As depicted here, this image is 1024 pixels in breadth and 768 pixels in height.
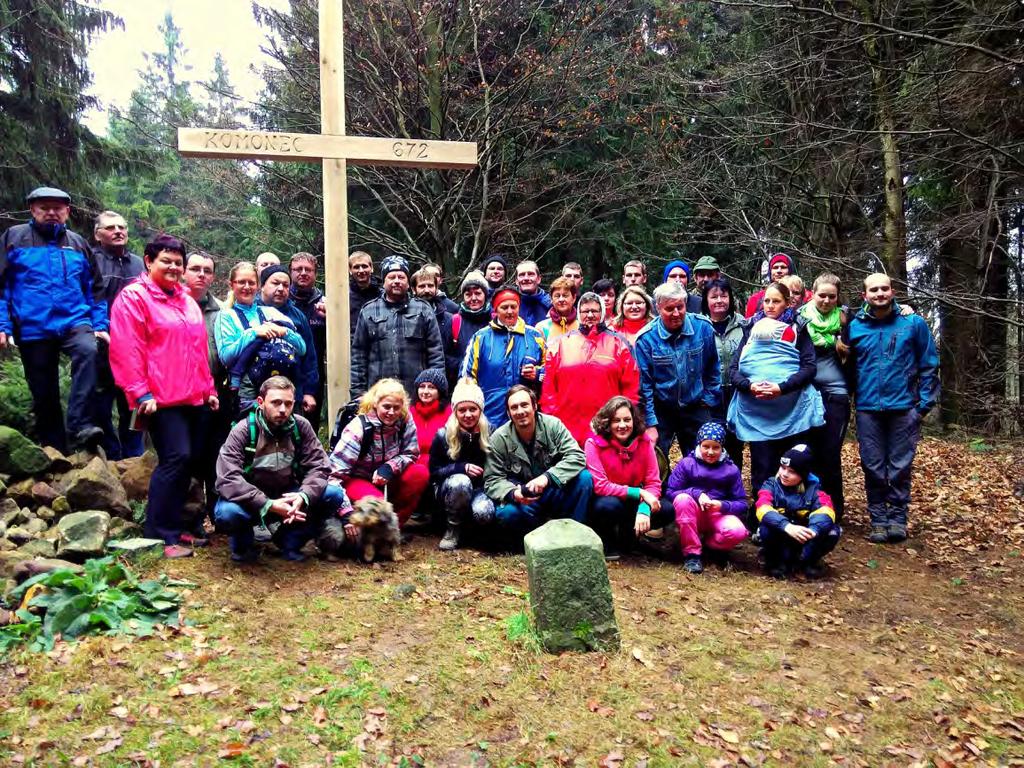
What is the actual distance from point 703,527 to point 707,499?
0.29m

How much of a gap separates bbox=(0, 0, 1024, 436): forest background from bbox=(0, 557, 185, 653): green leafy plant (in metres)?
7.19

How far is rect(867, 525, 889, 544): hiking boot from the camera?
20.5 ft

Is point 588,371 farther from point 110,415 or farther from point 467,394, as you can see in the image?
point 110,415

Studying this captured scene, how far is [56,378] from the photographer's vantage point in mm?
5695

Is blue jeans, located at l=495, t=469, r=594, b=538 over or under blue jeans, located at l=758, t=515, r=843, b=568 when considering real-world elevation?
over

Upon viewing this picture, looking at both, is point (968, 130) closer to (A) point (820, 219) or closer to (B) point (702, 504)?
(A) point (820, 219)

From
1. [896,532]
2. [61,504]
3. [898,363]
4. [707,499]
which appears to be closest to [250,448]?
[61,504]

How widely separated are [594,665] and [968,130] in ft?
28.2

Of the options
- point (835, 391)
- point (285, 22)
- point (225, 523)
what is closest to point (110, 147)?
point (285, 22)

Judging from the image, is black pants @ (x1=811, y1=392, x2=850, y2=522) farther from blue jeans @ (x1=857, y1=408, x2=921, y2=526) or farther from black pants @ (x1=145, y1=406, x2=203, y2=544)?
black pants @ (x1=145, y1=406, x2=203, y2=544)

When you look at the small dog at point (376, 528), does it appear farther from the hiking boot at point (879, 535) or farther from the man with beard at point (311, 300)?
the hiking boot at point (879, 535)

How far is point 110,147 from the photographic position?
1226 centimetres

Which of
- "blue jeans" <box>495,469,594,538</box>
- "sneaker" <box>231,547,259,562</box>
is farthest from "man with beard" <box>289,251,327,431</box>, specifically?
"blue jeans" <box>495,469,594,538</box>

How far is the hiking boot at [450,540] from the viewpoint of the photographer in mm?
5684
